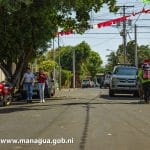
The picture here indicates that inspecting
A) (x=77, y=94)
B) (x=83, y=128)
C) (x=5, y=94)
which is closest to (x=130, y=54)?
(x=77, y=94)

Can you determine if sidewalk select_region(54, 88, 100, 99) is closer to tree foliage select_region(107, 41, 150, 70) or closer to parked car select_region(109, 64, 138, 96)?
parked car select_region(109, 64, 138, 96)

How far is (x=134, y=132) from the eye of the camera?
559 inches

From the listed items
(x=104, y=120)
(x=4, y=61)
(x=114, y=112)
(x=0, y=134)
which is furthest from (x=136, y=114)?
(x=4, y=61)

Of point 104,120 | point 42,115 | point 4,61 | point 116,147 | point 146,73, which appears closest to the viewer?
point 116,147

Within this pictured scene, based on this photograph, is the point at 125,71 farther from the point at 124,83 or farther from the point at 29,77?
the point at 29,77

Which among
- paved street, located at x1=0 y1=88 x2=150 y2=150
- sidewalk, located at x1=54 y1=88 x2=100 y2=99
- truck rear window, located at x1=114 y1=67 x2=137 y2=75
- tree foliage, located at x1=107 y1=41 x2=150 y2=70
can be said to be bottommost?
paved street, located at x1=0 y1=88 x2=150 y2=150

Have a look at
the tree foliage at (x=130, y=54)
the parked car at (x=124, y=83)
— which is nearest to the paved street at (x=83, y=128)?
the parked car at (x=124, y=83)

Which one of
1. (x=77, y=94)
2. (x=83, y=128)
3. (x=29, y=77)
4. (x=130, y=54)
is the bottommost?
(x=83, y=128)

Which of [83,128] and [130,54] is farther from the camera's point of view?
[130,54]

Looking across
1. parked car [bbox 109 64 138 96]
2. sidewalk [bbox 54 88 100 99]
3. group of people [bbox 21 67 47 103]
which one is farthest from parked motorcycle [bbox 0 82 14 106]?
parked car [bbox 109 64 138 96]

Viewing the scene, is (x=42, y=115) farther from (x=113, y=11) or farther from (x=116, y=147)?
(x=113, y=11)

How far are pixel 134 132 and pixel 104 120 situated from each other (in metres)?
2.99

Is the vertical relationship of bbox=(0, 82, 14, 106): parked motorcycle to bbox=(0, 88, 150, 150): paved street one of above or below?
above

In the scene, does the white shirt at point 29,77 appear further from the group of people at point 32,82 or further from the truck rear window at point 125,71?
the truck rear window at point 125,71
